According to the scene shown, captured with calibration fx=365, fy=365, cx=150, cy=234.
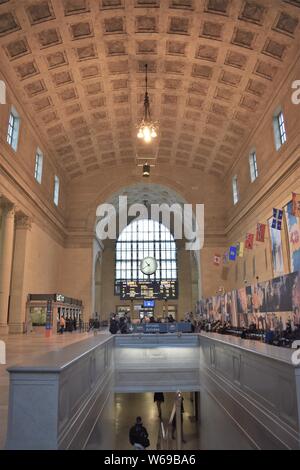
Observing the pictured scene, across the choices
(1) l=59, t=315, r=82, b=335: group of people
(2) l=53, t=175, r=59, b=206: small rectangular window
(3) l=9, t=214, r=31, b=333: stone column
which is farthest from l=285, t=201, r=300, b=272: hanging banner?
(2) l=53, t=175, r=59, b=206: small rectangular window

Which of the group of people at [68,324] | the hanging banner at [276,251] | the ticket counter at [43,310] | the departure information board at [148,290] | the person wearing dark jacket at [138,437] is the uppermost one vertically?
the hanging banner at [276,251]

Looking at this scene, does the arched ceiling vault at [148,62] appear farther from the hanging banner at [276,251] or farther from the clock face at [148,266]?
the clock face at [148,266]

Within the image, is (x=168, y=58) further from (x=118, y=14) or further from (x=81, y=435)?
(x=81, y=435)

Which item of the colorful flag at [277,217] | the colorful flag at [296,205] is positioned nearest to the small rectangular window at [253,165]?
the colorful flag at [277,217]

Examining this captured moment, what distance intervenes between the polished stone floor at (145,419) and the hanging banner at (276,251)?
21.0ft

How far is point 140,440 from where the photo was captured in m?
6.84

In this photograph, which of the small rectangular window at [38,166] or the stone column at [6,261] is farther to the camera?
the small rectangular window at [38,166]

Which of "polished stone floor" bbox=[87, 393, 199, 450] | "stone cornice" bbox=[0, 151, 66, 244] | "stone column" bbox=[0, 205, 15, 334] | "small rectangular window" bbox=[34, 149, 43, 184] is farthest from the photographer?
"small rectangular window" bbox=[34, 149, 43, 184]

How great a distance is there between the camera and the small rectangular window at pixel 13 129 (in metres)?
16.5

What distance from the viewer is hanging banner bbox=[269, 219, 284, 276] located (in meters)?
15.3

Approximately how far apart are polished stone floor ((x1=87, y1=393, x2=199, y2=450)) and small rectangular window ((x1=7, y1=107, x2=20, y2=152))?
39.0 feet

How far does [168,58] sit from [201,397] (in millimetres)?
13561

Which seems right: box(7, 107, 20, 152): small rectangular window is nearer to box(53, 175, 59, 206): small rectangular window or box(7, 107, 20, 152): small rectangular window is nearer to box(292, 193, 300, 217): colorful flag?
box(53, 175, 59, 206): small rectangular window

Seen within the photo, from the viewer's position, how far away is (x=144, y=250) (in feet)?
→ 134
